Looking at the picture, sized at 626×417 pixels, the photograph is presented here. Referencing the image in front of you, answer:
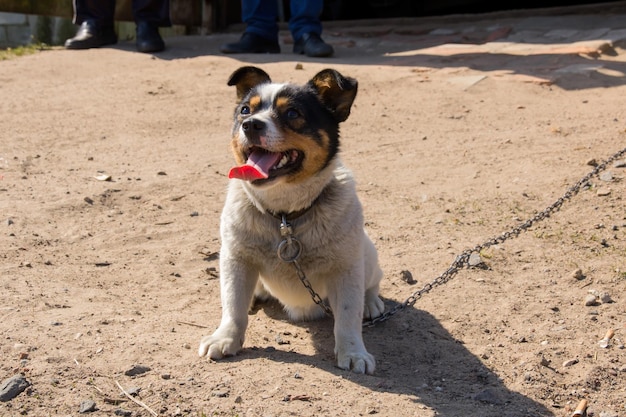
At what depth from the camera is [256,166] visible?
12.8 feet

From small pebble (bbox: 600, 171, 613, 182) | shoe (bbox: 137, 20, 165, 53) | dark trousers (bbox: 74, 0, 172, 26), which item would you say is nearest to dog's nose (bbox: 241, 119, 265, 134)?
small pebble (bbox: 600, 171, 613, 182)

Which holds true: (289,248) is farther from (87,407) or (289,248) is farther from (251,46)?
(251,46)

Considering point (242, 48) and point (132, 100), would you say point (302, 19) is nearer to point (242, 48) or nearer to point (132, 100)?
point (242, 48)

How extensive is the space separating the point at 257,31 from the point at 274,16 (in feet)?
0.91

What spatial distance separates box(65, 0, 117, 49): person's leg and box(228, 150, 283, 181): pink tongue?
657 centimetres

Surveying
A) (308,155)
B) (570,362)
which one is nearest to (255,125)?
(308,155)

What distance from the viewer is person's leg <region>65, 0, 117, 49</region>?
32.3 ft

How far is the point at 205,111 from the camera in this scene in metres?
7.82

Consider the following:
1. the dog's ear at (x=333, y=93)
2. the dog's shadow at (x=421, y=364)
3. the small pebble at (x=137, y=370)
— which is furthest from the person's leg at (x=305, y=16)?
the small pebble at (x=137, y=370)

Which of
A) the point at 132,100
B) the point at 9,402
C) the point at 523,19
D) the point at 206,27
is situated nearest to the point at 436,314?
the point at 9,402

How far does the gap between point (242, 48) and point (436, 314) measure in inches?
222

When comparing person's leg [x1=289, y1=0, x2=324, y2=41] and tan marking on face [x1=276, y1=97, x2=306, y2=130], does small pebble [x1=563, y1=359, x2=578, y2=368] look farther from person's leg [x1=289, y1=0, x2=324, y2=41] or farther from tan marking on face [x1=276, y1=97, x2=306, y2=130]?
person's leg [x1=289, y1=0, x2=324, y2=41]

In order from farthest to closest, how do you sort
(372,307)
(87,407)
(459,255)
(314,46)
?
(314,46), (459,255), (372,307), (87,407)

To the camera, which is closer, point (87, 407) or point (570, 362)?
point (87, 407)
